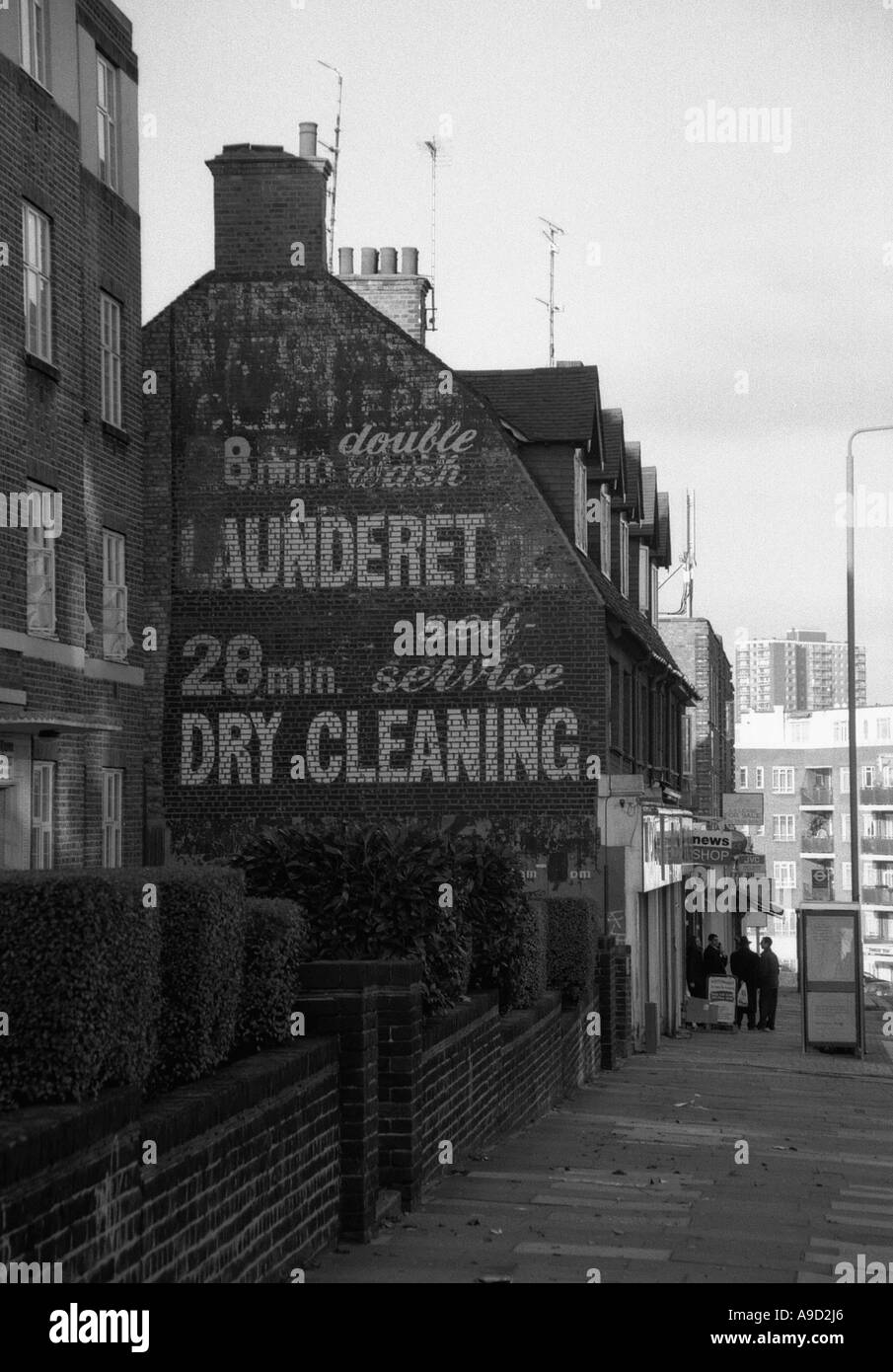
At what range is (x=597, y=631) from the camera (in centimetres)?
2673

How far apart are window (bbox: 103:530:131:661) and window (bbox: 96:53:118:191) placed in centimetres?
451

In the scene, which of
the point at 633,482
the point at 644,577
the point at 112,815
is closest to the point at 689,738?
the point at 644,577

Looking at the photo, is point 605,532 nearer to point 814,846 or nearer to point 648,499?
point 648,499

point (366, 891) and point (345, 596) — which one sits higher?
point (345, 596)

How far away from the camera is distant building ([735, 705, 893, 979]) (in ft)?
411

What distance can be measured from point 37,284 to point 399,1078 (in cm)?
1334

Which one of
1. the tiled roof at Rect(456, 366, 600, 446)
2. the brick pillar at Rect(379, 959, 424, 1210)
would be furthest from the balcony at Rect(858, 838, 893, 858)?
the brick pillar at Rect(379, 959, 424, 1210)

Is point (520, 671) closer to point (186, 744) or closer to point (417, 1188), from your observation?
point (186, 744)

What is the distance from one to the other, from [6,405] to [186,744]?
25.9ft

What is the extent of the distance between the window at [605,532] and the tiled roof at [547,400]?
6.16 ft

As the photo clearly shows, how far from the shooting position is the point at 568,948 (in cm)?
2138

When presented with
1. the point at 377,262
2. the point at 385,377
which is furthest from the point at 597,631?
the point at 377,262

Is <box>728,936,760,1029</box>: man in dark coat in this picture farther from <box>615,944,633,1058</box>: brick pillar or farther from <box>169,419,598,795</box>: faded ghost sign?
<box>169,419,598,795</box>: faded ghost sign
